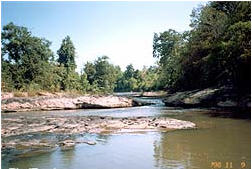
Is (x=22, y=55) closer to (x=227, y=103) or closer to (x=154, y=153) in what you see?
(x=227, y=103)

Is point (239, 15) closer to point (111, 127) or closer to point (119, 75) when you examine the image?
point (111, 127)

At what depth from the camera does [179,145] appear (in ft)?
26.3

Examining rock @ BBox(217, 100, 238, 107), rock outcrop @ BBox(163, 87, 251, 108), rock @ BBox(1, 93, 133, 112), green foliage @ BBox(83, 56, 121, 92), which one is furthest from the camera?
green foliage @ BBox(83, 56, 121, 92)

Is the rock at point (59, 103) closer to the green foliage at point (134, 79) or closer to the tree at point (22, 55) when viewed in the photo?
the tree at point (22, 55)

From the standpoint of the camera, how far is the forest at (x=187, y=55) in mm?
17797

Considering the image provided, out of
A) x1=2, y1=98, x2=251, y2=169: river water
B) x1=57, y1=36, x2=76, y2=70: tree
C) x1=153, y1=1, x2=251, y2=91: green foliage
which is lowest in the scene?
x1=2, y1=98, x2=251, y2=169: river water

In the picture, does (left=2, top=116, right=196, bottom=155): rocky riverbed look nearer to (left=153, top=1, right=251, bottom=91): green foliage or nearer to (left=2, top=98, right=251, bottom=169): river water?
(left=2, top=98, right=251, bottom=169): river water

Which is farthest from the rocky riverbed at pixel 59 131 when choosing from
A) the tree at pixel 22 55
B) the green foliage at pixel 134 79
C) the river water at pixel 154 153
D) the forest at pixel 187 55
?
the green foliage at pixel 134 79

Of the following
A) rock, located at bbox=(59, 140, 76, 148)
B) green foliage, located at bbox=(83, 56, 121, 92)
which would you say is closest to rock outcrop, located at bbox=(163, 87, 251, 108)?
rock, located at bbox=(59, 140, 76, 148)

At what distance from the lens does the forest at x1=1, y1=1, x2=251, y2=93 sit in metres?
17.8

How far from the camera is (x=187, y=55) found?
27.9 m

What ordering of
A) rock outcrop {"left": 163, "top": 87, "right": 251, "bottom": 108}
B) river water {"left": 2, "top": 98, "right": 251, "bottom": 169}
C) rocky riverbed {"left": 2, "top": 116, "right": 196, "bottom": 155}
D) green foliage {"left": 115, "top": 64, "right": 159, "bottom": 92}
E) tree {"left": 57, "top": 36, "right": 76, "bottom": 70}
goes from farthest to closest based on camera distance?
green foliage {"left": 115, "top": 64, "right": 159, "bottom": 92} < tree {"left": 57, "top": 36, "right": 76, "bottom": 70} < rock outcrop {"left": 163, "top": 87, "right": 251, "bottom": 108} < rocky riverbed {"left": 2, "top": 116, "right": 196, "bottom": 155} < river water {"left": 2, "top": 98, "right": 251, "bottom": 169}

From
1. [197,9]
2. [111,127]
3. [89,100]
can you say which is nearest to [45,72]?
[89,100]

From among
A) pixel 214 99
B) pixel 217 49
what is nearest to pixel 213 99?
pixel 214 99
